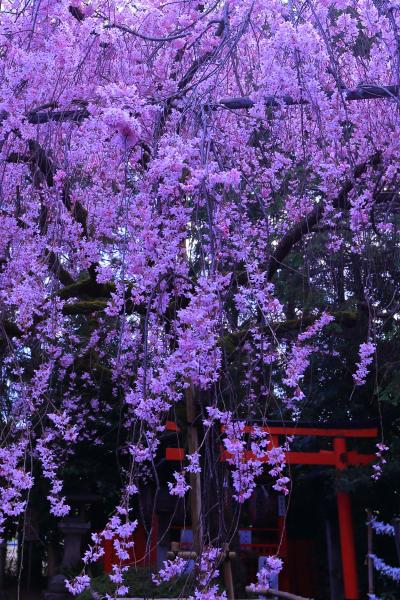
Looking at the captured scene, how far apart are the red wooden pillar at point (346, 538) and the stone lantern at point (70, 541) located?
2.75 metres

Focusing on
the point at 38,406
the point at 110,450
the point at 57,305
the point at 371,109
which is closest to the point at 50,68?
the point at 57,305

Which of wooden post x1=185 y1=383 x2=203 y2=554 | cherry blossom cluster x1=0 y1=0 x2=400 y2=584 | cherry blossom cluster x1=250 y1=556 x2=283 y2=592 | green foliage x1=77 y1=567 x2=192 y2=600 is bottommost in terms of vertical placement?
green foliage x1=77 y1=567 x2=192 y2=600

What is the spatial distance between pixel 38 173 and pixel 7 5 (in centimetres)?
86

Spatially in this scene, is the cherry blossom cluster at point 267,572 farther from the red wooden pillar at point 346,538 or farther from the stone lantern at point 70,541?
the stone lantern at point 70,541

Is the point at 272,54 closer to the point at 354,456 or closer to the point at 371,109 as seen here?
the point at 371,109

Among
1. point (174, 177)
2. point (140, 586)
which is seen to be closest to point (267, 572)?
point (174, 177)

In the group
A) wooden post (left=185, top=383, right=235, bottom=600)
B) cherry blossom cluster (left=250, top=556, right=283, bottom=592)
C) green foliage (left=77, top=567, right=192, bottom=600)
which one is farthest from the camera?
green foliage (left=77, top=567, right=192, bottom=600)

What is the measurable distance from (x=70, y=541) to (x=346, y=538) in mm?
3032

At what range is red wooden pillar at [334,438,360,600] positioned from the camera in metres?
6.87

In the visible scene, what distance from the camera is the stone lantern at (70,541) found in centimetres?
691

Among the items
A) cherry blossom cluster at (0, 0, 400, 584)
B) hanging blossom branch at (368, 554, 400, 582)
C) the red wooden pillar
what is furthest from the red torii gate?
cherry blossom cluster at (0, 0, 400, 584)

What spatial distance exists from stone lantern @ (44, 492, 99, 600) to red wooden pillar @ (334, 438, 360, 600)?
275 centimetres

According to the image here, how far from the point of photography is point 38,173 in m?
3.78

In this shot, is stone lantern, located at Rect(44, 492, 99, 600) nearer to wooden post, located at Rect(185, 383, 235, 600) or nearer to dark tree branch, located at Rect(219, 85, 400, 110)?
wooden post, located at Rect(185, 383, 235, 600)
